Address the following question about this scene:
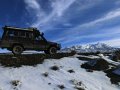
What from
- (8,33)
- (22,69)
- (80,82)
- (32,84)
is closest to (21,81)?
(32,84)

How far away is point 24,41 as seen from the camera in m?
24.3

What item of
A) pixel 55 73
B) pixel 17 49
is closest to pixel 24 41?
pixel 17 49

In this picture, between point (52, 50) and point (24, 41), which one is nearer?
A: point (24, 41)

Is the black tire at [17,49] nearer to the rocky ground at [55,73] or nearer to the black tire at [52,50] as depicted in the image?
the rocky ground at [55,73]

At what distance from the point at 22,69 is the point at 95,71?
697cm

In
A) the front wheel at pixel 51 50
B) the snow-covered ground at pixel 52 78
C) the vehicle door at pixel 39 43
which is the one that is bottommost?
the snow-covered ground at pixel 52 78

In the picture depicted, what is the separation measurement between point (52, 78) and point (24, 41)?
6.31 m

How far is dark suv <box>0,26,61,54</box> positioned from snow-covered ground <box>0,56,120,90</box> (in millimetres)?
2802

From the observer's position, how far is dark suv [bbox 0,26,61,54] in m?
23.2

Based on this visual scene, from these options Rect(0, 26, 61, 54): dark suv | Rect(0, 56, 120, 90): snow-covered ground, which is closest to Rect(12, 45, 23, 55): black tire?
Rect(0, 26, 61, 54): dark suv

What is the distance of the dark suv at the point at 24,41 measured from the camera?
23.2 metres

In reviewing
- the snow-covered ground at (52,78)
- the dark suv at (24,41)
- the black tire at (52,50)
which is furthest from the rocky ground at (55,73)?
the dark suv at (24,41)

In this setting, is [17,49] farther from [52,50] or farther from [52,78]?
[52,78]

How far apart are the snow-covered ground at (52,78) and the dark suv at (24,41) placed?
2.80 meters
